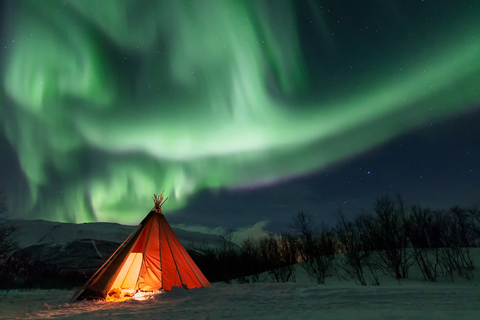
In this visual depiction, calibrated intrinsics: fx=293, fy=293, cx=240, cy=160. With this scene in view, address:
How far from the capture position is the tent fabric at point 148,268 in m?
9.84

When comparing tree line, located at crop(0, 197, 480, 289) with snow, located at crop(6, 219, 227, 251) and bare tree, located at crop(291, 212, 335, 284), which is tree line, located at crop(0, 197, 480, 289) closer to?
bare tree, located at crop(291, 212, 335, 284)

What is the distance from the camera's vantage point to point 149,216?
40.5 feet

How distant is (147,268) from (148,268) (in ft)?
0.12

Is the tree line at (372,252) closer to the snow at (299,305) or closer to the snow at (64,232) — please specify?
the snow at (299,305)

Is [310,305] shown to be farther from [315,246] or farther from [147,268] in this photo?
[315,246]

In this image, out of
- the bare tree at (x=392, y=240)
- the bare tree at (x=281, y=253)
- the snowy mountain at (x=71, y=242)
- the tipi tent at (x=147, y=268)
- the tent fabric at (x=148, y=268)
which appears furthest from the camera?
the snowy mountain at (x=71, y=242)

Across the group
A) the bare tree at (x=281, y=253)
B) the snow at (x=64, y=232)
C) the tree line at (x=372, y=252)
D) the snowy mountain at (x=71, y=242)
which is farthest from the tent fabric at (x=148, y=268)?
the snow at (x=64, y=232)

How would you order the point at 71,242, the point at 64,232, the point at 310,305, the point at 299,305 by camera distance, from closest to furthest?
the point at 310,305, the point at 299,305, the point at 71,242, the point at 64,232

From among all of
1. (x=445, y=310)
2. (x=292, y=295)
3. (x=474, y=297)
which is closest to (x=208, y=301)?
(x=292, y=295)

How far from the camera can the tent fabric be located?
984 centimetres

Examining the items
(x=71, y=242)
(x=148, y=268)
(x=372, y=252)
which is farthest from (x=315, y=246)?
(x=71, y=242)

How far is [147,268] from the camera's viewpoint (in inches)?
428

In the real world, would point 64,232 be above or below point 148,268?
above

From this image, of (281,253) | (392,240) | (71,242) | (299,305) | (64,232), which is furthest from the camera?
(64,232)
